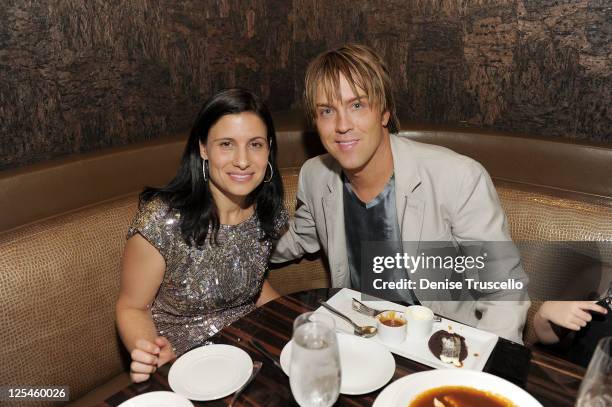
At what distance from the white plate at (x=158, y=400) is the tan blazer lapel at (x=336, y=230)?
981 millimetres

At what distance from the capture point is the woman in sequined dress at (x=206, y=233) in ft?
5.36

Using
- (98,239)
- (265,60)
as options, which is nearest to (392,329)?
(98,239)

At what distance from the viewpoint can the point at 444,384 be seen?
107cm

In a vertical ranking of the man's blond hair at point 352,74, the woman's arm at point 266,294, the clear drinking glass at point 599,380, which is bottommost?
the woman's arm at point 266,294

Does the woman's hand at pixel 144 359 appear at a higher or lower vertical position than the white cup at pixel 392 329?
lower

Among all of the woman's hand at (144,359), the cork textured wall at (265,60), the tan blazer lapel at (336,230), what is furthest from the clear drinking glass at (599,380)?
the cork textured wall at (265,60)

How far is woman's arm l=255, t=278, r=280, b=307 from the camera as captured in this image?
1.99 metres

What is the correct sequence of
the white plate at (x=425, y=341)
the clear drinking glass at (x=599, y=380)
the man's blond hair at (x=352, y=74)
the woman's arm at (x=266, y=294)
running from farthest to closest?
the woman's arm at (x=266, y=294), the man's blond hair at (x=352, y=74), the white plate at (x=425, y=341), the clear drinking glass at (x=599, y=380)

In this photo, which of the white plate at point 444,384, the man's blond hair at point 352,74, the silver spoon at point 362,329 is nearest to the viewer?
the white plate at point 444,384

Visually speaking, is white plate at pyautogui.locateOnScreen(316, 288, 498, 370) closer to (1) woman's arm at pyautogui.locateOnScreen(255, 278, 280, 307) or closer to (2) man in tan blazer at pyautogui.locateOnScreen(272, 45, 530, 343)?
(2) man in tan blazer at pyautogui.locateOnScreen(272, 45, 530, 343)

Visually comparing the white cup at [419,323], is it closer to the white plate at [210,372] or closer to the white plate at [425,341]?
the white plate at [425,341]

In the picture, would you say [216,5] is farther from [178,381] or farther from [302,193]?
[178,381]

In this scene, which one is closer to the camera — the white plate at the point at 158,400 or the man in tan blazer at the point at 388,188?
the white plate at the point at 158,400

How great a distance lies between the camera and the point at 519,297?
5.29 ft
